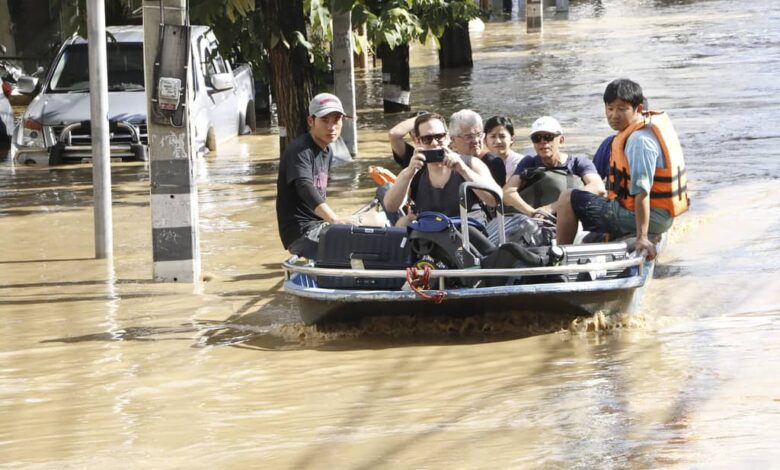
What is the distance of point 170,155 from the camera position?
11.5 m

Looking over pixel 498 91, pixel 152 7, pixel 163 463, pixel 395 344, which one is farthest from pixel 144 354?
pixel 498 91

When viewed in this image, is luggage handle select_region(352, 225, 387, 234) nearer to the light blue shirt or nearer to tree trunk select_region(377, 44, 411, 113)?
the light blue shirt

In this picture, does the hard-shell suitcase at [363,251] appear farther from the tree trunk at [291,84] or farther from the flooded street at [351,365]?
the tree trunk at [291,84]

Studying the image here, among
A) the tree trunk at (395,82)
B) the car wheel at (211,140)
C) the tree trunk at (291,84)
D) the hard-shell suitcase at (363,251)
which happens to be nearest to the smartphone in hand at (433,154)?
the hard-shell suitcase at (363,251)

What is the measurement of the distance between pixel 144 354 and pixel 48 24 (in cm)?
2344

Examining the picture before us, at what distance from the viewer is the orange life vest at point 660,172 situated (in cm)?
992

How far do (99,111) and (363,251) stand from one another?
13.5 ft

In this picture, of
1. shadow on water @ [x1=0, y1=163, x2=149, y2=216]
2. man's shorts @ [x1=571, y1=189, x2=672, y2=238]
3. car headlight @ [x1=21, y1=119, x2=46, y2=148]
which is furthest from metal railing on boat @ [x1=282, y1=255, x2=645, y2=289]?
car headlight @ [x1=21, y1=119, x2=46, y2=148]

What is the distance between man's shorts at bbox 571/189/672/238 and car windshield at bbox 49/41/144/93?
378 inches

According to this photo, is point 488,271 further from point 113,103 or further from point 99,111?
point 113,103

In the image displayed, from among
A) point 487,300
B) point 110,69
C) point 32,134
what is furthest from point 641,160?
point 32,134

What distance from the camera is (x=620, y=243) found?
938cm

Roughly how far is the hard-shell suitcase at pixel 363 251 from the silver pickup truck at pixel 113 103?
876 cm

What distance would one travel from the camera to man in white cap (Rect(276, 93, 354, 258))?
32.6 feet
